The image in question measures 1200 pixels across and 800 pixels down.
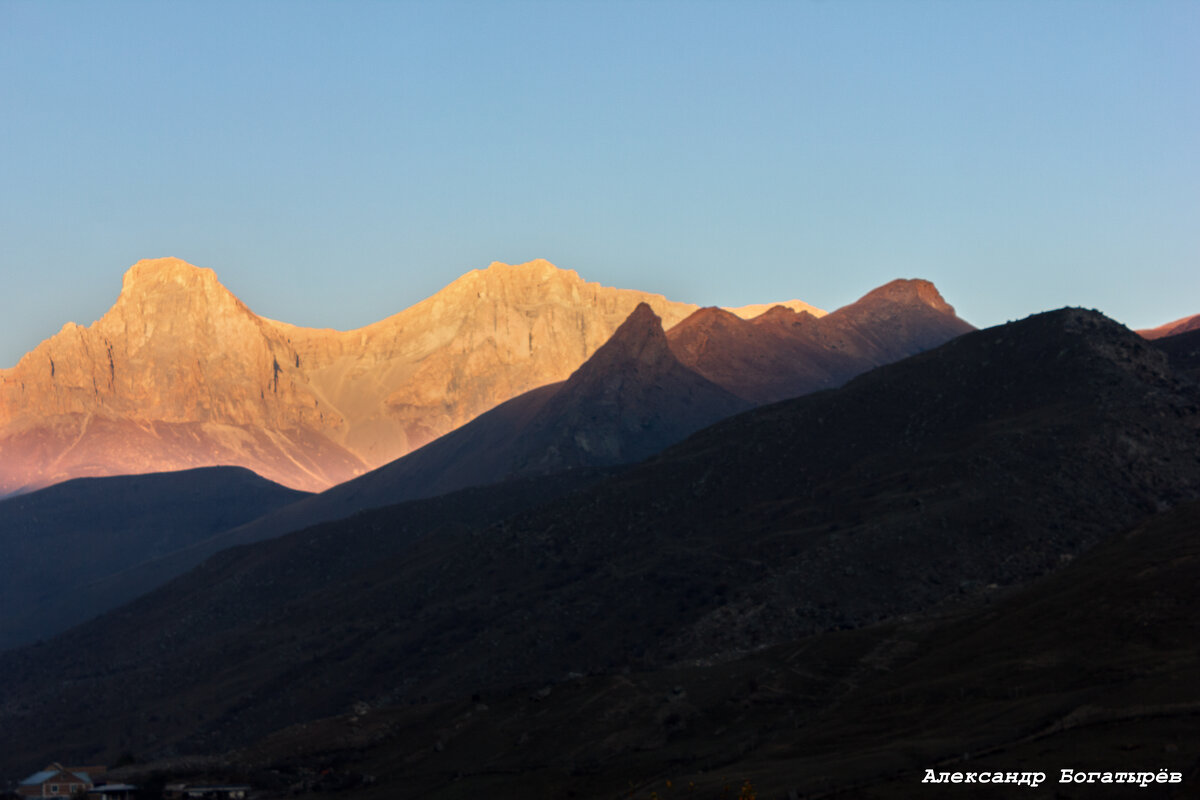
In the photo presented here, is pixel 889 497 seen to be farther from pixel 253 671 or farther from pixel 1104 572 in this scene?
pixel 253 671

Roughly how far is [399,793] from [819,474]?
76.6 metres

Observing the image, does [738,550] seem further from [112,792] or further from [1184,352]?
[112,792]

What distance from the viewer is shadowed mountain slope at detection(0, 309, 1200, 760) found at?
392 ft

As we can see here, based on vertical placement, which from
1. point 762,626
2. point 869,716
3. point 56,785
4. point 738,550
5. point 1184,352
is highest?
point 1184,352

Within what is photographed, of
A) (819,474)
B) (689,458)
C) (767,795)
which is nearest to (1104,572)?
(767,795)

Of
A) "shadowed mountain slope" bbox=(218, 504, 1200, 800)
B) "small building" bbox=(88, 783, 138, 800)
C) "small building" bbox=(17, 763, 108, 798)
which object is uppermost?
"small building" bbox=(17, 763, 108, 798)

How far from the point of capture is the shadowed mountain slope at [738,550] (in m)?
120

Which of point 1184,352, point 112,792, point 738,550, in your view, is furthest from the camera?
point 1184,352

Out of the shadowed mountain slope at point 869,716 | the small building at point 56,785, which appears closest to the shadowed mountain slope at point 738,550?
the shadowed mountain slope at point 869,716

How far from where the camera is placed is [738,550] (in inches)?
5408

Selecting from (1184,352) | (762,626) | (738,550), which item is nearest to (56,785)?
(762,626)

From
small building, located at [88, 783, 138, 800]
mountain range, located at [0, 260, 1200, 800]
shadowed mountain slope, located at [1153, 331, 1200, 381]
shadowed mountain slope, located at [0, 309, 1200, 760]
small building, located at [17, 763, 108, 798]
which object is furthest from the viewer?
shadowed mountain slope, located at [1153, 331, 1200, 381]

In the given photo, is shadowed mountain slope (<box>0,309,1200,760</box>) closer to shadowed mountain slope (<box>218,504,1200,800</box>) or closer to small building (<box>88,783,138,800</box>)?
shadowed mountain slope (<box>218,504,1200,800</box>)

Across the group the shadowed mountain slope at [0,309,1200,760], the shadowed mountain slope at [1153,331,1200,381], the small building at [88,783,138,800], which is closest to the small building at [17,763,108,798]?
the small building at [88,783,138,800]
